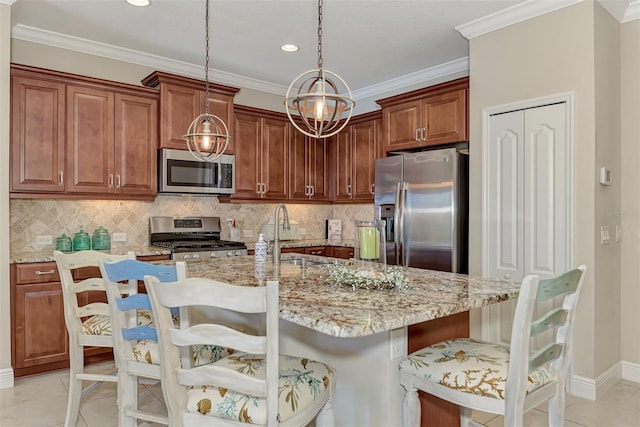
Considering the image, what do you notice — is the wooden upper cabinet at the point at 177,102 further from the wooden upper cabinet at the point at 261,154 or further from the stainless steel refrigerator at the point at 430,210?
the stainless steel refrigerator at the point at 430,210

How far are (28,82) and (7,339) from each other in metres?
1.89

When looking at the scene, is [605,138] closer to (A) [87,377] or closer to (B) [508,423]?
(B) [508,423]

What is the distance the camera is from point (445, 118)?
394 centimetres

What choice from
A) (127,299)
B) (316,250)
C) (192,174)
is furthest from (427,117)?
(127,299)

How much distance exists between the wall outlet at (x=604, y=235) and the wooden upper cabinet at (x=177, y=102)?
11.2 ft

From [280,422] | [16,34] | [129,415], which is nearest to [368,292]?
[280,422]

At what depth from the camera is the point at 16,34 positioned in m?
3.51

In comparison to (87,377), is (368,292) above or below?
above

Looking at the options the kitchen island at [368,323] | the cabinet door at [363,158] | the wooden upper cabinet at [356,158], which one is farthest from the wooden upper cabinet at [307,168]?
the kitchen island at [368,323]

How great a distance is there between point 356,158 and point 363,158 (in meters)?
0.10

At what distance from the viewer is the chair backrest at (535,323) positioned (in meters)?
1.36

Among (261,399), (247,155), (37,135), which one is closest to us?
(261,399)

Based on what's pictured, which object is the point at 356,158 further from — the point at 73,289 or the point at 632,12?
the point at 73,289

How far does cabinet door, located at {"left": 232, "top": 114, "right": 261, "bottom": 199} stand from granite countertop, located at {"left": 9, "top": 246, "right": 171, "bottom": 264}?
106 cm
